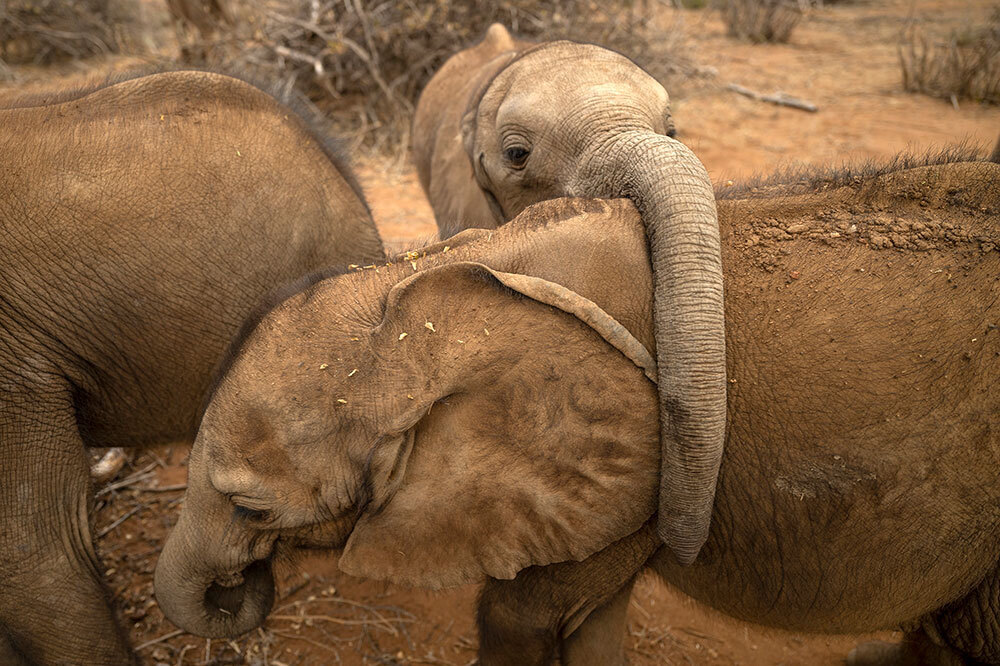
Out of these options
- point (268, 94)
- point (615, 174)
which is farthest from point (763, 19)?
point (615, 174)

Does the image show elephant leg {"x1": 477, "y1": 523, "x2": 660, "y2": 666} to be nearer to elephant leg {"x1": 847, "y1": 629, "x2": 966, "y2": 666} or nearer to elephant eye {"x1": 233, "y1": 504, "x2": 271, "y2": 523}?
elephant eye {"x1": 233, "y1": 504, "x2": 271, "y2": 523}

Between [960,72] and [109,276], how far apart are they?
10.1 m

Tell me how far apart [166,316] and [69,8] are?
10.4 m

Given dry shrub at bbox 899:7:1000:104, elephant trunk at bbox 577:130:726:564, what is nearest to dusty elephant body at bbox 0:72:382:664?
elephant trunk at bbox 577:130:726:564

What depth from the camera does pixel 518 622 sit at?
247cm

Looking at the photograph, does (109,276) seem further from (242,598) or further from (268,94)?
(242,598)

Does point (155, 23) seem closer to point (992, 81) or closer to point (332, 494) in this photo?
point (992, 81)

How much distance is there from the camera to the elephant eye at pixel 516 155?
3719 mm

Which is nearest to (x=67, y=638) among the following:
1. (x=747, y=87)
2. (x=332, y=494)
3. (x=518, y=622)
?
(x=332, y=494)

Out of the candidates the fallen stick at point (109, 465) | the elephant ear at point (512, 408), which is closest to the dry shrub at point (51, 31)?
the fallen stick at point (109, 465)

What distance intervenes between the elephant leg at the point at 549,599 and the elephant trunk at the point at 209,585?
75 centimetres

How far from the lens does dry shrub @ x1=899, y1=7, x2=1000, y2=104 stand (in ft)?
30.7

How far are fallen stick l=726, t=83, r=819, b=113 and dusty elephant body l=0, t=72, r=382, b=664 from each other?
7.89 m

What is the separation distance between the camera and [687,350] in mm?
1989
